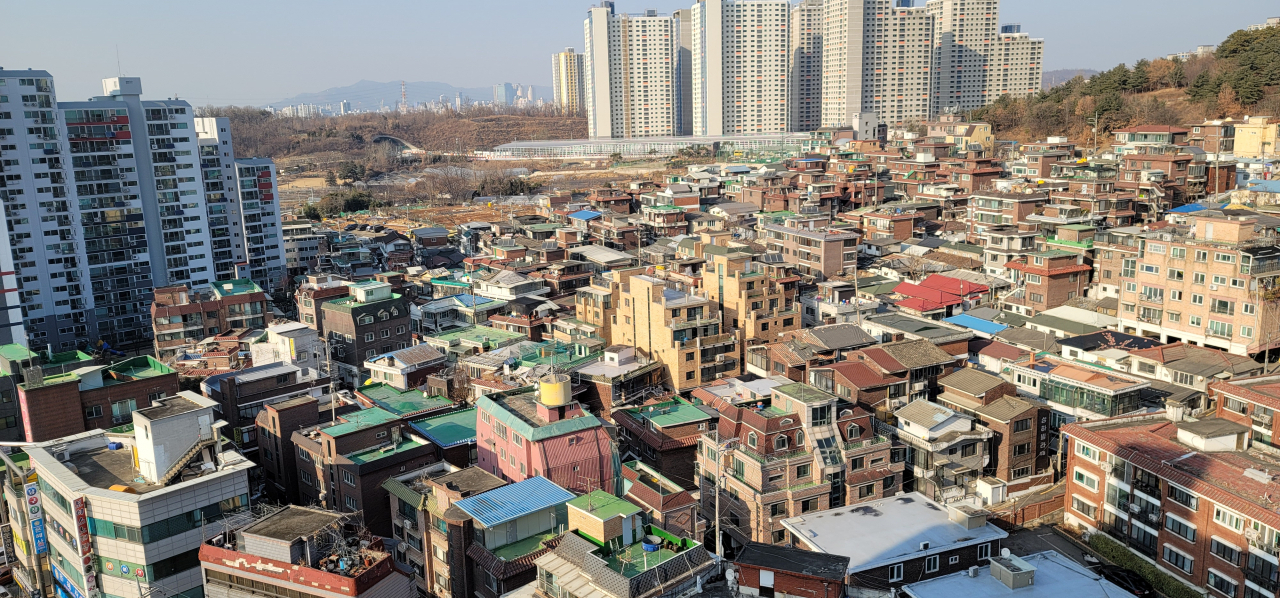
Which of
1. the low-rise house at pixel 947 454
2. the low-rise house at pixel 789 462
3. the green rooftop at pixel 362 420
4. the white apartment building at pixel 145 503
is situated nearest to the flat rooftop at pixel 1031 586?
the low-rise house at pixel 789 462

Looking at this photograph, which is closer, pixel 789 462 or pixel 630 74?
pixel 789 462

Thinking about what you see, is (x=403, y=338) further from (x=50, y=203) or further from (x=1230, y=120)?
(x=1230, y=120)

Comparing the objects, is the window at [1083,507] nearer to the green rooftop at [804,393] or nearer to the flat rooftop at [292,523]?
the green rooftop at [804,393]

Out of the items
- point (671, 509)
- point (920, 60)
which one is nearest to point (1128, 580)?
point (671, 509)

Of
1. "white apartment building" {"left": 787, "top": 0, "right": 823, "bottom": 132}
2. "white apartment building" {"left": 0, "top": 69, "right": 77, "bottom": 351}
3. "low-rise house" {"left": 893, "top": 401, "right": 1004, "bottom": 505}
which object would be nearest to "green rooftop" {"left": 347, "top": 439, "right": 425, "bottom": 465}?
"low-rise house" {"left": 893, "top": 401, "right": 1004, "bottom": 505}

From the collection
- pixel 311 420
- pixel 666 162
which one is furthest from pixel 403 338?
pixel 666 162

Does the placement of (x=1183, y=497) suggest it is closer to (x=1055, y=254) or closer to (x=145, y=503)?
(x=1055, y=254)

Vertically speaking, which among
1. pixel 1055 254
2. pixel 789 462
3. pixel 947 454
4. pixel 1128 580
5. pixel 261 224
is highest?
pixel 261 224

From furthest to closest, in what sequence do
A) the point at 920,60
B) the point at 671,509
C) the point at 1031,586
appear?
the point at 920,60, the point at 671,509, the point at 1031,586
